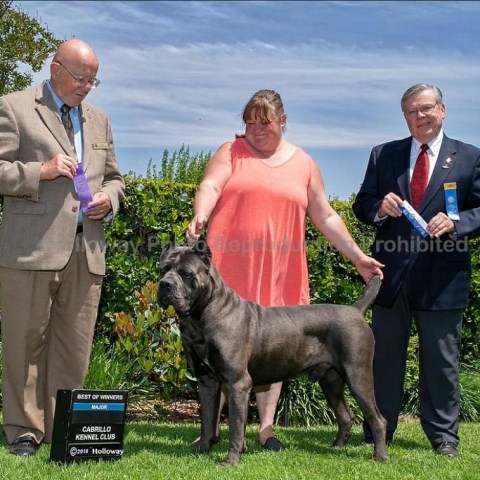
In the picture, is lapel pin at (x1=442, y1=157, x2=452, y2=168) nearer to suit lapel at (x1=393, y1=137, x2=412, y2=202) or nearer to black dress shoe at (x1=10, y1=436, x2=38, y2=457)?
suit lapel at (x1=393, y1=137, x2=412, y2=202)

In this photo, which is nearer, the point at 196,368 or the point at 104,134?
the point at 196,368

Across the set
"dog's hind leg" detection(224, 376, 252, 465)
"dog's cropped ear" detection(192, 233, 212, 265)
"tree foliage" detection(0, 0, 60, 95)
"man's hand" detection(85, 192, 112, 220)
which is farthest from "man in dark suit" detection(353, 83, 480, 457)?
"tree foliage" detection(0, 0, 60, 95)

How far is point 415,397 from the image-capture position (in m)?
7.48

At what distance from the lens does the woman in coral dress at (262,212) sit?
16.7ft

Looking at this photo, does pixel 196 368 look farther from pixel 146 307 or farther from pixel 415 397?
pixel 415 397

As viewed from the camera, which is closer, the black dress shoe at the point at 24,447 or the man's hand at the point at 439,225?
the black dress shoe at the point at 24,447

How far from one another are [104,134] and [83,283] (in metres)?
1.15

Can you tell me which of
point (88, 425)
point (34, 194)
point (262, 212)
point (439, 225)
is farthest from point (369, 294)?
point (34, 194)

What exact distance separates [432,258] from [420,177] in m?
0.63

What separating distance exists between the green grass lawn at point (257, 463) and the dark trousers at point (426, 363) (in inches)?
9.8

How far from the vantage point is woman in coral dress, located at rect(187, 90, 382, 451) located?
509cm

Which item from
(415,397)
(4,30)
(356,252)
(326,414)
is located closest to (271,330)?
(356,252)

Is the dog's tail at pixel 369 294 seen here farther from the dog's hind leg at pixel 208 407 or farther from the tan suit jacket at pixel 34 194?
the tan suit jacket at pixel 34 194

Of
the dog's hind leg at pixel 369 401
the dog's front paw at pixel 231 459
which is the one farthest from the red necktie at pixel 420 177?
the dog's front paw at pixel 231 459
